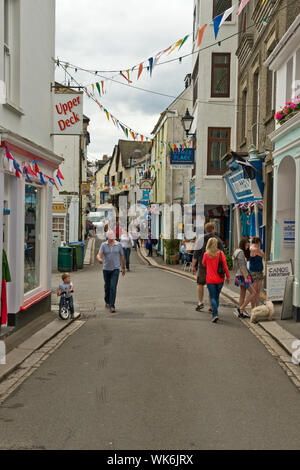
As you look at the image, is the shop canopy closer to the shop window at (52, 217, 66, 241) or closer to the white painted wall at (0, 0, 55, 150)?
the white painted wall at (0, 0, 55, 150)

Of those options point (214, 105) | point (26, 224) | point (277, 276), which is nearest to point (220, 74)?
point (214, 105)

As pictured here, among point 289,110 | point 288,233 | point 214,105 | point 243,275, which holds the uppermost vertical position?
point 214,105

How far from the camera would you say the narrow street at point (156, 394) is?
4.61 meters

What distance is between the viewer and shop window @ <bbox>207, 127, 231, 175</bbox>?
2214 centimetres

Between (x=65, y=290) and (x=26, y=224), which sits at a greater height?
(x=26, y=224)

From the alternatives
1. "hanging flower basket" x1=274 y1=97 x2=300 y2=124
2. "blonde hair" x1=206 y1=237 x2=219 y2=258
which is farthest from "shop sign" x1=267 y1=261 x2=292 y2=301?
"hanging flower basket" x1=274 y1=97 x2=300 y2=124

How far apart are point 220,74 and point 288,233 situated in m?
11.3

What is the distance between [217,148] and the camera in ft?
73.5

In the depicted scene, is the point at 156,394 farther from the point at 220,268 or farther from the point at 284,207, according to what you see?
the point at 284,207

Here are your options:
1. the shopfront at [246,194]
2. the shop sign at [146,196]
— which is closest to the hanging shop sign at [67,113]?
the shopfront at [246,194]

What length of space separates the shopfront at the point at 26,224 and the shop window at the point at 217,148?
11.7 metres

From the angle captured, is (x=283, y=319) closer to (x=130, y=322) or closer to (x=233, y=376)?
(x=130, y=322)

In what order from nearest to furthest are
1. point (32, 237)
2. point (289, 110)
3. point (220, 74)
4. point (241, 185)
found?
point (32, 237) < point (289, 110) < point (241, 185) < point (220, 74)
